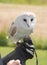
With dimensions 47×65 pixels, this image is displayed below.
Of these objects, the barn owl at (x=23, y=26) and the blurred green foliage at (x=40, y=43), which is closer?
the barn owl at (x=23, y=26)

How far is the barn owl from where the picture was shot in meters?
1.62

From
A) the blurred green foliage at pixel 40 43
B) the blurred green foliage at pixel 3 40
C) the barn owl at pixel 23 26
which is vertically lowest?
the blurred green foliage at pixel 40 43

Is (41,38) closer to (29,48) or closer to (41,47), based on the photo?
(41,47)

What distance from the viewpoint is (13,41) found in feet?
5.44

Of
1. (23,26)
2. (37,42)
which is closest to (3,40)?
(37,42)

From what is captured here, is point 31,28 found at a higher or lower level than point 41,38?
higher

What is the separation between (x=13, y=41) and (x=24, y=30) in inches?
3.2

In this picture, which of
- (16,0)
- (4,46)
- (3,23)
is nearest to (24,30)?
(4,46)

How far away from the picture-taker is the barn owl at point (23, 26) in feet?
5.32

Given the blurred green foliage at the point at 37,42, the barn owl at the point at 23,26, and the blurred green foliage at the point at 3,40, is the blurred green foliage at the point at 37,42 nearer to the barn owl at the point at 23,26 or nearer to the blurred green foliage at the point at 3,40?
the blurred green foliage at the point at 3,40

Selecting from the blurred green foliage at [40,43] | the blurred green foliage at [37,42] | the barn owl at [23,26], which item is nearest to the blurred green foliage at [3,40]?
the blurred green foliage at [37,42]

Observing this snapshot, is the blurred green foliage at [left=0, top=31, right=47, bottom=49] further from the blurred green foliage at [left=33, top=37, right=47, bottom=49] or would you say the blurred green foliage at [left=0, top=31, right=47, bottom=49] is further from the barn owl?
the barn owl

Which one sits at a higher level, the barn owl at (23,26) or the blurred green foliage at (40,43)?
the barn owl at (23,26)

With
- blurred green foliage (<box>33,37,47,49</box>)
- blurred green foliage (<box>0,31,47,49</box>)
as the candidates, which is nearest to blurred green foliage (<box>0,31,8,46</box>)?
blurred green foliage (<box>0,31,47,49</box>)
